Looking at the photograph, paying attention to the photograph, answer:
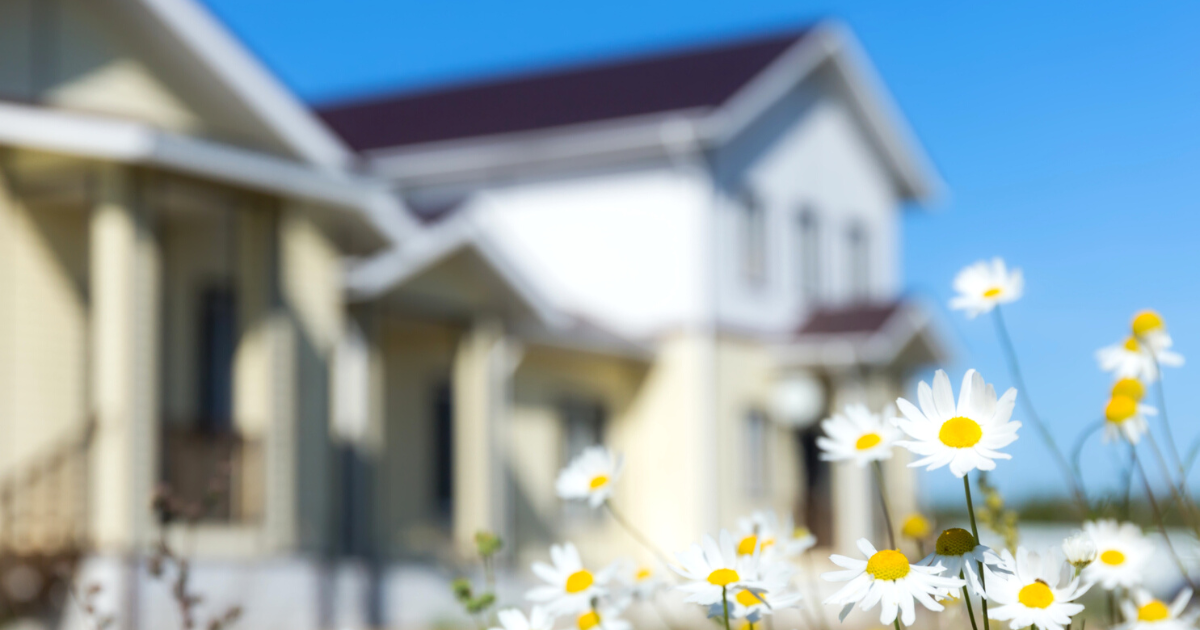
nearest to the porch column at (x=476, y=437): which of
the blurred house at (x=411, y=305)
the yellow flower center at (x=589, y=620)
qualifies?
the blurred house at (x=411, y=305)

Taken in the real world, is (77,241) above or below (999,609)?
above

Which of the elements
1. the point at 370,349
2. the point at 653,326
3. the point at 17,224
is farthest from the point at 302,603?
the point at 653,326

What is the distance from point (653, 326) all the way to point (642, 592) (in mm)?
15619

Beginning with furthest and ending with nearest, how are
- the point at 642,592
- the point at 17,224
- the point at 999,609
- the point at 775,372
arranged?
1. the point at 775,372
2. the point at 17,224
3. the point at 642,592
4. the point at 999,609

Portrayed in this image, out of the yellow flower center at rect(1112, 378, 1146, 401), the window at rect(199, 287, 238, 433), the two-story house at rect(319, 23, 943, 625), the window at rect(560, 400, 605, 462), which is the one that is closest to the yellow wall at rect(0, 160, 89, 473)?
the window at rect(199, 287, 238, 433)

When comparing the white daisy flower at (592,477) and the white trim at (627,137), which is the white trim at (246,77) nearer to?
the white trim at (627,137)

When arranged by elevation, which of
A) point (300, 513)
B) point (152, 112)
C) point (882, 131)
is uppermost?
point (882, 131)

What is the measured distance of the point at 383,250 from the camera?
13594 millimetres

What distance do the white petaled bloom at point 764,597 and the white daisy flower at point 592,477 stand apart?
24.0 inches

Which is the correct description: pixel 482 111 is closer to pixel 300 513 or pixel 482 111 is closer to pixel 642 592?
pixel 300 513

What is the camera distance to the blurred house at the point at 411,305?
996 centimetres

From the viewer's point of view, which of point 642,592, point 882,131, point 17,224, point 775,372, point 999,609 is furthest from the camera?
point 882,131

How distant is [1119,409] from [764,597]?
751mm

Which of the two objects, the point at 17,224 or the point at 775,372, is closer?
the point at 17,224
